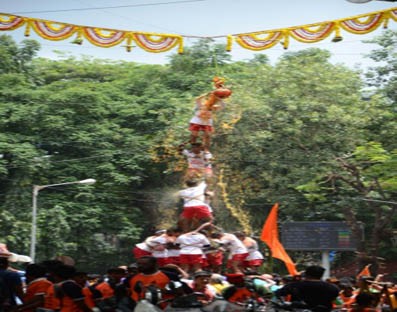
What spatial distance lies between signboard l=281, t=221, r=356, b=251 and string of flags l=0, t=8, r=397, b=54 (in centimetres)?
1650

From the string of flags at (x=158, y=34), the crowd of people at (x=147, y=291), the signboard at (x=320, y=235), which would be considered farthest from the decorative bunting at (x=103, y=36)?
the signboard at (x=320, y=235)

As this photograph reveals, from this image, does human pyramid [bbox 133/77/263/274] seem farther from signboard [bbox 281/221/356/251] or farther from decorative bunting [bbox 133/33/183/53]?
signboard [bbox 281/221/356/251]

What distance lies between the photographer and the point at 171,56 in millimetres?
44938

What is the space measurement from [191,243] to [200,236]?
22 cm

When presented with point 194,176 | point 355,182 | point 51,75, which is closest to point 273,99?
point 355,182

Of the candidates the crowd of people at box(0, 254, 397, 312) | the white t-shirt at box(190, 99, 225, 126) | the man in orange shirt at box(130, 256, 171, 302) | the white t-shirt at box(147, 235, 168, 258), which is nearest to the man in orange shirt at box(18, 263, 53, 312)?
the crowd of people at box(0, 254, 397, 312)

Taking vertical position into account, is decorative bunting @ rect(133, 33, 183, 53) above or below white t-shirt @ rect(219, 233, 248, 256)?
above

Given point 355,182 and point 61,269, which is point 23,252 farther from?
point 61,269

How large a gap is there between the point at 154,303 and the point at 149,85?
3426cm

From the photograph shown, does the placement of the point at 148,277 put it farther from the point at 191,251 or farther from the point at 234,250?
the point at 234,250

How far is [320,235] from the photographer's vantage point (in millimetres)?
37562

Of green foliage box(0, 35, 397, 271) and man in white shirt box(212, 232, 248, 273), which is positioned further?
green foliage box(0, 35, 397, 271)

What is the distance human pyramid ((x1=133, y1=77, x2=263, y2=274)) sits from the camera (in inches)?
735

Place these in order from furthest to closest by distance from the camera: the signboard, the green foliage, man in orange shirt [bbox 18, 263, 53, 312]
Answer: the signboard → the green foliage → man in orange shirt [bbox 18, 263, 53, 312]
